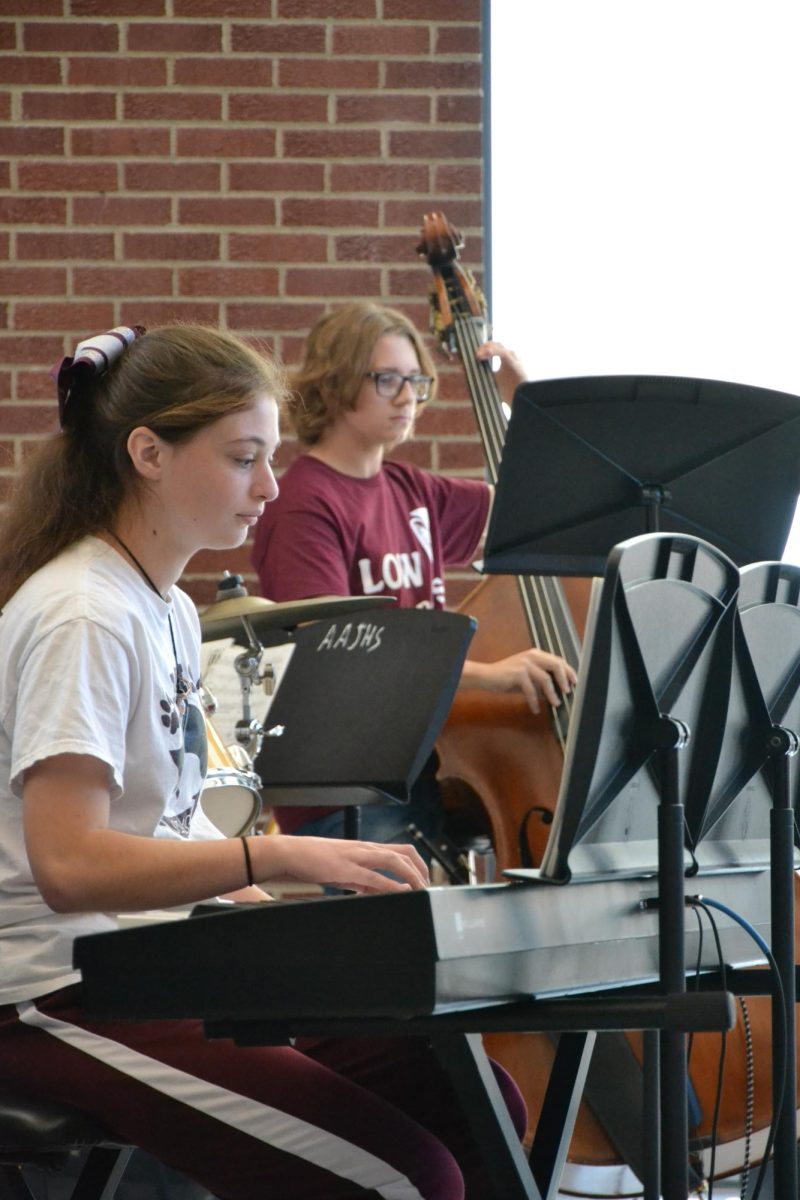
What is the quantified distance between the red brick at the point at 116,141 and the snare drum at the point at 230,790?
1.67m

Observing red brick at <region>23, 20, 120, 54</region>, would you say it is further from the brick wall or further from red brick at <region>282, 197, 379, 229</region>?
red brick at <region>282, 197, 379, 229</region>

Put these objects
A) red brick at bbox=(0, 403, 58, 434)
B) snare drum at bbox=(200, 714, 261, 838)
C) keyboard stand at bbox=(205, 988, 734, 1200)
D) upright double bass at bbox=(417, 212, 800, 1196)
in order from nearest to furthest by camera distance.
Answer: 1. keyboard stand at bbox=(205, 988, 734, 1200)
2. snare drum at bbox=(200, 714, 261, 838)
3. upright double bass at bbox=(417, 212, 800, 1196)
4. red brick at bbox=(0, 403, 58, 434)

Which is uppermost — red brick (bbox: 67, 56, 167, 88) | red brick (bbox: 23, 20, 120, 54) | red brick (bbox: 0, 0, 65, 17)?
red brick (bbox: 0, 0, 65, 17)

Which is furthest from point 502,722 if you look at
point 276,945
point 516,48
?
point 516,48

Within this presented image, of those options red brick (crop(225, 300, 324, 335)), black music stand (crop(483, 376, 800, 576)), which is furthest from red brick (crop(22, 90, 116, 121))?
black music stand (crop(483, 376, 800, 576))

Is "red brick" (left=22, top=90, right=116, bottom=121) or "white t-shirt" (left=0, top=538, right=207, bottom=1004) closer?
"white t-shirt" (left=0, top=538, right=207, bottom=1004)

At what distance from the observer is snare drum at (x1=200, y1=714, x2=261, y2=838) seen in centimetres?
206

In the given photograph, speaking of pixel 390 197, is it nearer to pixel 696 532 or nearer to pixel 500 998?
pixel 696 532

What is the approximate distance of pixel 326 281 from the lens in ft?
11.1

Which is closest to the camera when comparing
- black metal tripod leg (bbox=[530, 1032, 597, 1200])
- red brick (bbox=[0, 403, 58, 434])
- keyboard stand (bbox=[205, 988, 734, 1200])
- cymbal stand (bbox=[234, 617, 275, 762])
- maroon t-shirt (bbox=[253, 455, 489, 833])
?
keyboard stand (bbox=[205, 988, 734, 1200])

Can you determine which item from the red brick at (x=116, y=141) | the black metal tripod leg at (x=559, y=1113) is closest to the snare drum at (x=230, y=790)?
the black metal tripod leg at (x=559, y=1113)

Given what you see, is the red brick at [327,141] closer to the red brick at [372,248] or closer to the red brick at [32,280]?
the red brick at [372,248]

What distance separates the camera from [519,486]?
198cm

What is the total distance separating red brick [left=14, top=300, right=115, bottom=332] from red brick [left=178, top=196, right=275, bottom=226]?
0.28 metres
